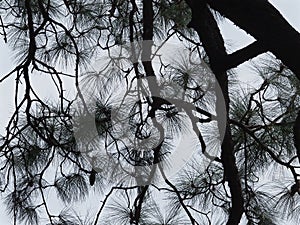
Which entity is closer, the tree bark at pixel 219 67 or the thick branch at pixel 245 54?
the thick branch at pixel 245 54

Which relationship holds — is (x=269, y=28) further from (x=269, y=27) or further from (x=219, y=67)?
(x=219, y=67)

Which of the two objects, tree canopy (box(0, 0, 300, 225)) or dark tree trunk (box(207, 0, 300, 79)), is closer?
dark tree trunk (box(207, 0, 300, 79))

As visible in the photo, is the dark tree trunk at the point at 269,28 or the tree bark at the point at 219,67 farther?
the tree bark at the point at 219,67

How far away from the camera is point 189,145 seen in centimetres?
162

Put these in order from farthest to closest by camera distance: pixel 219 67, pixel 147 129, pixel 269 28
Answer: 1. pixel 147 129
2. pixel 219 67
3. pixel 269 28

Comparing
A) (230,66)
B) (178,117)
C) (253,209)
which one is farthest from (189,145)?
(230,66)

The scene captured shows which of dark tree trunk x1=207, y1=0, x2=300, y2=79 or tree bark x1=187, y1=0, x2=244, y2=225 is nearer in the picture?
dark tree trunk x1=207, y1=0, x2=300, y2=79

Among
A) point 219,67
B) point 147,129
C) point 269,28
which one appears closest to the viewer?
point 269,28

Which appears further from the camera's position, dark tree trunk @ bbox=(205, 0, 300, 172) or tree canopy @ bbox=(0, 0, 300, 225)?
tree canopy @ bbox=(0, 0, 300, 225)

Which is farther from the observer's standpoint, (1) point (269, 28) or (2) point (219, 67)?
(2) point (219, 67)

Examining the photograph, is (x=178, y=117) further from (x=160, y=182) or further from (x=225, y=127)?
(x=225, y=127)

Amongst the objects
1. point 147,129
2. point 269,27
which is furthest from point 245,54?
point 147,129

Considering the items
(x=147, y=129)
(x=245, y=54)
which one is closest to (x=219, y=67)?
(x=245, y=54)

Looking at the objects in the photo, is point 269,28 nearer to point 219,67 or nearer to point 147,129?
point 219,67
